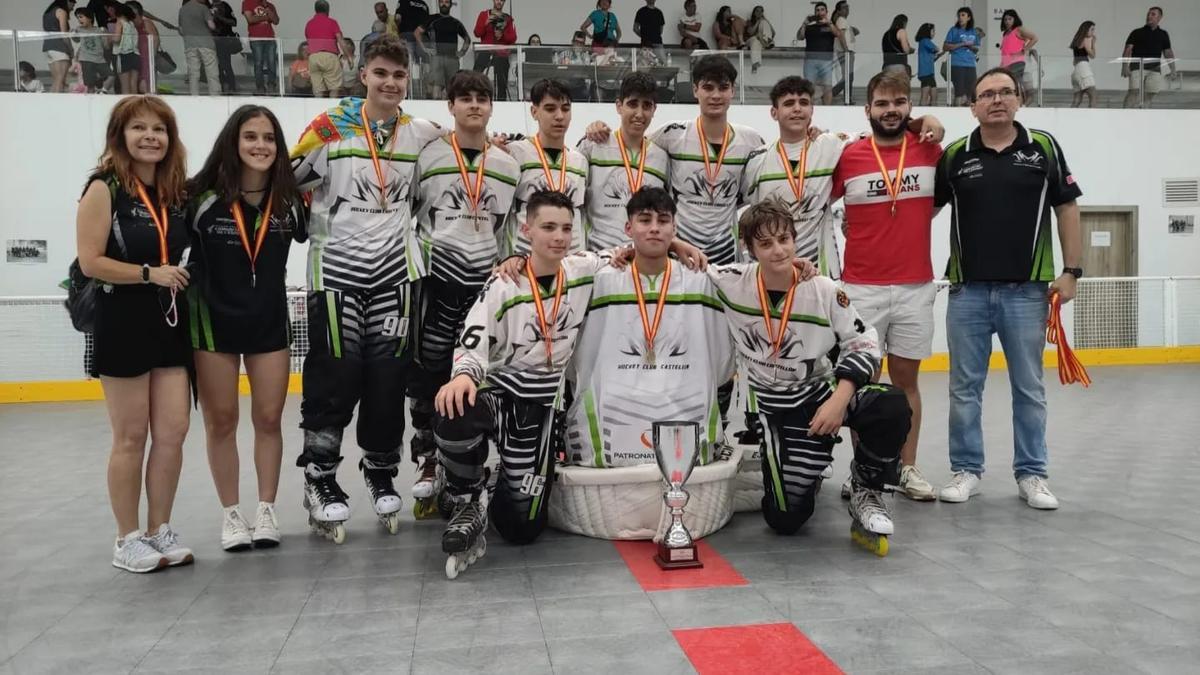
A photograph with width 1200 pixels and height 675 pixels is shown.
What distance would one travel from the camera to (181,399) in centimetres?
341

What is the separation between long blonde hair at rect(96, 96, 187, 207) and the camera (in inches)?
130

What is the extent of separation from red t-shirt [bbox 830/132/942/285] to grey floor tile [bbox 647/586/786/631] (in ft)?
6.11

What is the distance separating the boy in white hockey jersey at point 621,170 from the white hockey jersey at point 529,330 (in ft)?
2.63

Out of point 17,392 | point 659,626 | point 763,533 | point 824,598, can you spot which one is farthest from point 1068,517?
point 17,392

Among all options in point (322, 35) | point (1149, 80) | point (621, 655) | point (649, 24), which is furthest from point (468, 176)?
point (1149, 80)

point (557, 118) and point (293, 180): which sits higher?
point (557, 118)

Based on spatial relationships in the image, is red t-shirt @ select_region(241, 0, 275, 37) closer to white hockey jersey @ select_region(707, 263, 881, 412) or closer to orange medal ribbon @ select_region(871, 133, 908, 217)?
orange medal ribbon @ select_region(871, 133, 908, 217)

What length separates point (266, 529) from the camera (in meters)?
3.77

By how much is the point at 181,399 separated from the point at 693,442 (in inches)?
74.0

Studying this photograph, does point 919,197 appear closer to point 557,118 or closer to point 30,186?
point 557,118

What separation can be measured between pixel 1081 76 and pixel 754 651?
12.9 meters

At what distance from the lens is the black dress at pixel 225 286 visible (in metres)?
3.46

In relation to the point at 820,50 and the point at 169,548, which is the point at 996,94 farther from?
the point at 820,50

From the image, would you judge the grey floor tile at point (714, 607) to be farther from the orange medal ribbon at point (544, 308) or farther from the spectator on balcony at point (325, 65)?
the spectator on balcony at point (325, 65)
